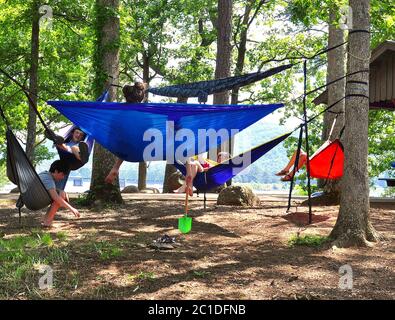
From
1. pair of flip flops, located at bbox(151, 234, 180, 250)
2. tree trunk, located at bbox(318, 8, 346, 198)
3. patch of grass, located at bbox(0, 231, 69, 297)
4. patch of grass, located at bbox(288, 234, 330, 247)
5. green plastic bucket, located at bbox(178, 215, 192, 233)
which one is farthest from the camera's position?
tree trunk, located at bbox(318, 8, 346, 198)

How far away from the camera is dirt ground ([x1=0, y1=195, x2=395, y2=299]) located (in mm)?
2758

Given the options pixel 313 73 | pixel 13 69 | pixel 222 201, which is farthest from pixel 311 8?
pixel 313 73

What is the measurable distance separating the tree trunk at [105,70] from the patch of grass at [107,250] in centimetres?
256

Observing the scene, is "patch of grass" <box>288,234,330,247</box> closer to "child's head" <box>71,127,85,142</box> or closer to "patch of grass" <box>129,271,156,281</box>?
"patch of grass" <box>129,271,156,281</box>

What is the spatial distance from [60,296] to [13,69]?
1227 centimetres

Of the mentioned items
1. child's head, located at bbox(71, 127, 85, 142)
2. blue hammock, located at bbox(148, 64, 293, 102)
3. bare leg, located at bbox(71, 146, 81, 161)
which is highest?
blue hammock, located at bbox(148, 64, 293, 102)

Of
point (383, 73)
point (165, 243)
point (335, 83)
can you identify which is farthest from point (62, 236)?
point (383, 73)

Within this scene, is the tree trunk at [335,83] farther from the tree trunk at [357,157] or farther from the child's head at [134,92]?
the child's head at [134,92]

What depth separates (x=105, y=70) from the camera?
252 inches

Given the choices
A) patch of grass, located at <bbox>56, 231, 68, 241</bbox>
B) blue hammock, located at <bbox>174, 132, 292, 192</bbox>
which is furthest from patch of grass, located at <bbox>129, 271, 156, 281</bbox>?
blue hammock, located at <bbox>174, 132, 292, 192</bbox>

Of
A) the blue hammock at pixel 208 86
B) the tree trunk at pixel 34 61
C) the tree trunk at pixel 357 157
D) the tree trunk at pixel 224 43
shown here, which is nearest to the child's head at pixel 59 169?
the blue hammock at pixel 208 86

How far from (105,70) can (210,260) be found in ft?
12.4

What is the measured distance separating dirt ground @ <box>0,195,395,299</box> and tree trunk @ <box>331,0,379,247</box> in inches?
7.9

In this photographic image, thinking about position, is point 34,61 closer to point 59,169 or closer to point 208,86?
point 208,86
